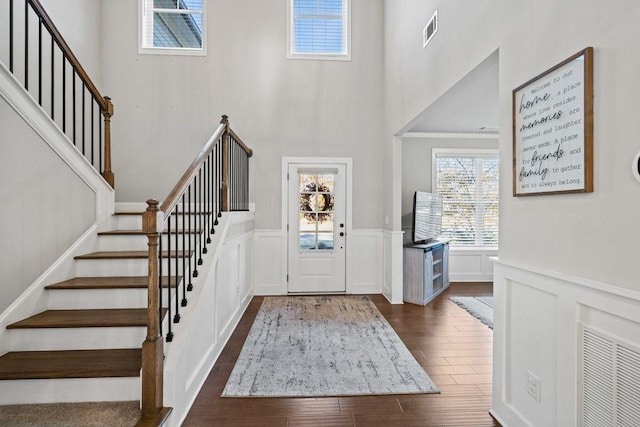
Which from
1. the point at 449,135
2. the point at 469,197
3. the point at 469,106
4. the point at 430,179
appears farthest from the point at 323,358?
the point at 449,135

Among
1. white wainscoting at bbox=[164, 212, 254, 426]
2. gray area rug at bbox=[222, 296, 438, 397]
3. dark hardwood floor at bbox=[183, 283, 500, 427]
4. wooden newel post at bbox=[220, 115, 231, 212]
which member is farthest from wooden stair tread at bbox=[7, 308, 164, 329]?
wooden newel post at bbox=[220, 115, 231, 212]

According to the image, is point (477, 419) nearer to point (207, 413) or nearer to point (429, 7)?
point (207, 413)

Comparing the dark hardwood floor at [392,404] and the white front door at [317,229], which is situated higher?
the white front door at [317,229]

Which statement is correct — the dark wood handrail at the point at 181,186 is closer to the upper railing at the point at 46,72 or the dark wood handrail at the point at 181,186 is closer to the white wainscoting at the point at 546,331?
the upper railing at the point at 46,72

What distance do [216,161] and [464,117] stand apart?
3287 millimetres

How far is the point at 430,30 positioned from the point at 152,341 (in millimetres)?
3532

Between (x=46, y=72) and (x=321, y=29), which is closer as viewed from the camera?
(x=46, y=72)

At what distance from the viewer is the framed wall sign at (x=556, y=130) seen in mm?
1422

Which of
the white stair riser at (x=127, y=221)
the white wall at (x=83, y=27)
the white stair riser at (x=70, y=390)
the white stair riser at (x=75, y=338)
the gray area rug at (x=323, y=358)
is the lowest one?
the gray area rug at (x=323, y=358)

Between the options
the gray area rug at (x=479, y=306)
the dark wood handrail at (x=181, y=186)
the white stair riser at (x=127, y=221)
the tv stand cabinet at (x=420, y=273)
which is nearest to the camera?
the dark wood handrail at (x=181, y=186)

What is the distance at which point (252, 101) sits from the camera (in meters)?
5.01

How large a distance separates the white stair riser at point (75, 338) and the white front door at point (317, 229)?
3001 mm

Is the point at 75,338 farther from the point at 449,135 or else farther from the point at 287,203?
the point at 449,135

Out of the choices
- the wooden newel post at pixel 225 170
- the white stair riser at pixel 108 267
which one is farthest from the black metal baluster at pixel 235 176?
the white stair riser at pixel 108 267
